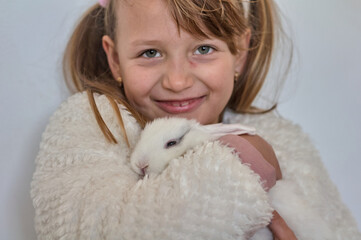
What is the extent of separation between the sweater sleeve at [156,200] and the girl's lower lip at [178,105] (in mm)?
275

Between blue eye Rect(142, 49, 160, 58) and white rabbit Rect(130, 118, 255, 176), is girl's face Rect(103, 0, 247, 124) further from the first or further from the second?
white rabbit Rect(130, 118, 255, 176)

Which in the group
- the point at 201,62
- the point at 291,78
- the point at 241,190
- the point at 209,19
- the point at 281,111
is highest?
the point at 209,19

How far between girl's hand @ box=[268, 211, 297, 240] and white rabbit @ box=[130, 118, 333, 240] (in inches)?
0.6

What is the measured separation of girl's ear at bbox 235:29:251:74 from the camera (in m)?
1.32

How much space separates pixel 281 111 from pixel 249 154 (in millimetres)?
801

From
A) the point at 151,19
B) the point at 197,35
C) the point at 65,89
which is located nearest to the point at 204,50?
the point at 197,35

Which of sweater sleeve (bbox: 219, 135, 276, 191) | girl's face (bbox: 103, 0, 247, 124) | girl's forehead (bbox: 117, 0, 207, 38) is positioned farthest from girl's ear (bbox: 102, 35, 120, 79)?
sweater sleeve (bbox: 219, 135, 276, 191)

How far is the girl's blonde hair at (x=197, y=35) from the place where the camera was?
3.65 ft

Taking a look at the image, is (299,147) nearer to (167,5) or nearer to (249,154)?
(249,154)

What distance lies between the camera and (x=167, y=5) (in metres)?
1.10

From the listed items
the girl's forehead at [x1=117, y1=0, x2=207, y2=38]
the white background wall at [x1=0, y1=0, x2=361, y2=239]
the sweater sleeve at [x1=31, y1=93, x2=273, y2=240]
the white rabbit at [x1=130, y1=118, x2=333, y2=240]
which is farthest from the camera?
the white background wall at [x1=0, y1=0, x2=361, y2=239]

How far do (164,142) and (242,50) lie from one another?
1.64 ft

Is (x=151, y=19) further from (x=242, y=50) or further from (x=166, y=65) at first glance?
(x=242, y=50)

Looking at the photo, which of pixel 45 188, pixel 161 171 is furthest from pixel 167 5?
pixel 45 188
